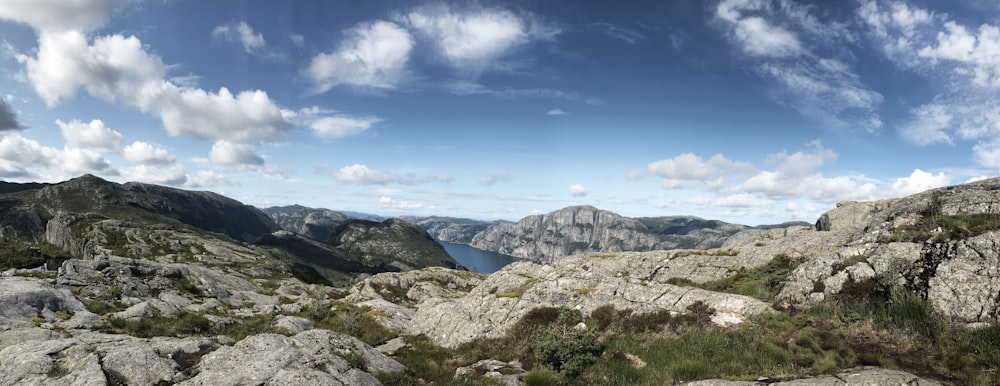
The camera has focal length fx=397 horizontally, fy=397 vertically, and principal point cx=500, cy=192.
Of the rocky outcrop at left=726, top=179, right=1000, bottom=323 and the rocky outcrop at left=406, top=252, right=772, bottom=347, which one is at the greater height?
the rocky outcrop at left=726, top=179, right=1000, bottom=323

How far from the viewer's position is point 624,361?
18328 mm

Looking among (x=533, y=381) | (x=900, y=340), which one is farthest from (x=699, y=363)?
→ (x=900, y=340)

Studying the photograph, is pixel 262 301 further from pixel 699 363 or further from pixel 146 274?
pixel 699 363

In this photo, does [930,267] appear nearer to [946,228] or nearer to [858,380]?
[946,228]

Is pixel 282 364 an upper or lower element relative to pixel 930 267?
lower

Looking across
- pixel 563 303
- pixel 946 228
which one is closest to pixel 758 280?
pixel 946 228

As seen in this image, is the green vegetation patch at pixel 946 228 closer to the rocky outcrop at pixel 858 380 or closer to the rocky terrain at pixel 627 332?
the rocky terrain at pixel 627 332

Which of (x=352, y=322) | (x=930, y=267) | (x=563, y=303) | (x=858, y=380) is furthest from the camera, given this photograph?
(x=352, y=322)

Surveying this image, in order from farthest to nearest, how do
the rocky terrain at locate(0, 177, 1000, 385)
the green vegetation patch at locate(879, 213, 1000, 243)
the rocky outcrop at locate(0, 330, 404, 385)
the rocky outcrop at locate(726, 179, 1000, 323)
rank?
1. the green vegetation patch at locate(879, 213, 1000, 243)
2. the rocky outcrop at locate(726, 179, 1000, 323)
3. the rocky terrain at locate(0, 177, 1000, 385)
4. the rocky outcrop at locate(0, 330, 404, 385)

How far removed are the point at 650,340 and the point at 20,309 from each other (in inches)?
1519

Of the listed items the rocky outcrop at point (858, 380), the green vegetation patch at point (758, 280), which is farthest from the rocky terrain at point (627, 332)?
the green vegetation patch at point (758, 280)

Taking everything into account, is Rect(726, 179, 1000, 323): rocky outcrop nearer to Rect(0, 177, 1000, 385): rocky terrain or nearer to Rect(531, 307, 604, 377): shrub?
Rect(0, 177, 1000, 385): rocky terrain

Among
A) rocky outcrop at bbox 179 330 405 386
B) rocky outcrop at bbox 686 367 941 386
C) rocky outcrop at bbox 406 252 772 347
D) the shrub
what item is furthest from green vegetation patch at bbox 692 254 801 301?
rocky outcrop at bbox 179 330 405 386

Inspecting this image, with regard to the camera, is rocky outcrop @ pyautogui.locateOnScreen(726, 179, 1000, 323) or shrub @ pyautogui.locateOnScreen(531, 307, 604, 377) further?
rocky outcrop @ pyautogui.locateOnScreen(726, 179, 1000, 323)
